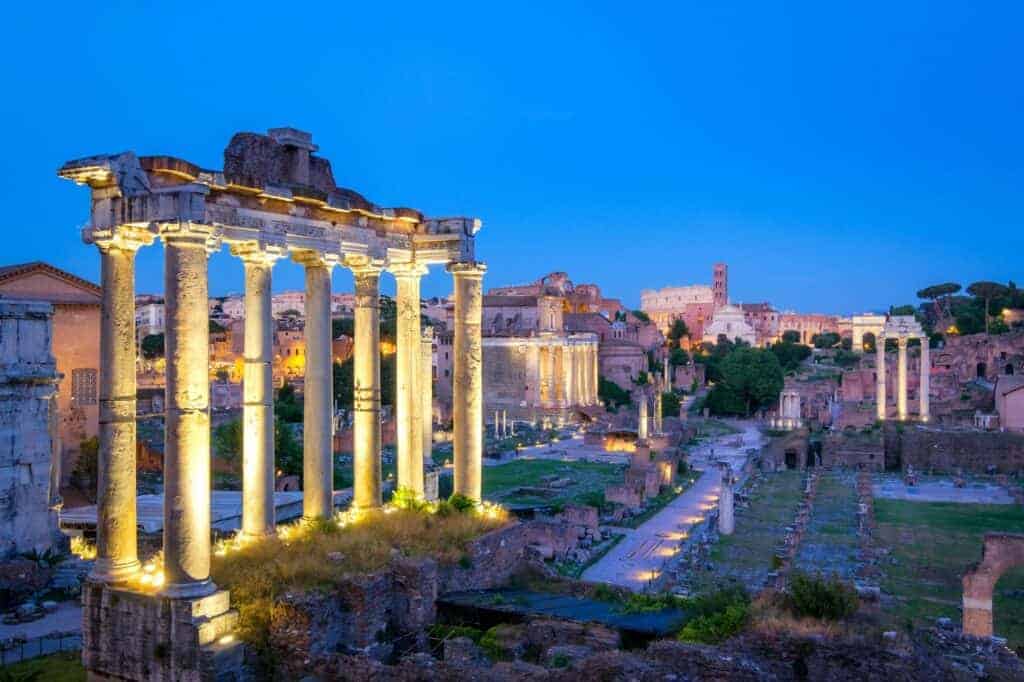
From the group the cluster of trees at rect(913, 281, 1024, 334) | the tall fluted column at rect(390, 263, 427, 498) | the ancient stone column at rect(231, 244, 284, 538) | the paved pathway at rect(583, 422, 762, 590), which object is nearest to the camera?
the ancient stone column at rect(231, 244, 284, 538)

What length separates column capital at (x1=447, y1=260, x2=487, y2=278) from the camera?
15227 millimetres

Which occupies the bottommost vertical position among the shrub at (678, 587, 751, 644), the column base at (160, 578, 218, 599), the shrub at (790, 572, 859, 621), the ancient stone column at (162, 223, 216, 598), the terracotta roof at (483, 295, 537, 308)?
the shrub at (678, 587, 751, 644)

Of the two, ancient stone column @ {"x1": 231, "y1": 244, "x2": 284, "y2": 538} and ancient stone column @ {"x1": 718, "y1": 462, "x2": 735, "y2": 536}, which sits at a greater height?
ancient stone column @ {"x1": 231, "y1": 244, "x2": 284, "y2": 538}

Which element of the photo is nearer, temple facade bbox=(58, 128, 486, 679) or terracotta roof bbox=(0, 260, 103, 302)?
temple facade bbox=(58, 128, 486, 679)

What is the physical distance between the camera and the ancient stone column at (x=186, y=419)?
10227 mm

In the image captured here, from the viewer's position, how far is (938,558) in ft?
75.4

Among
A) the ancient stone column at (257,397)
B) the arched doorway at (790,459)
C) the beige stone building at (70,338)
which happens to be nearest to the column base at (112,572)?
the ancient stone column at (257,397)

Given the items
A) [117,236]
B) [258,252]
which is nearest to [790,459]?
[258,252]

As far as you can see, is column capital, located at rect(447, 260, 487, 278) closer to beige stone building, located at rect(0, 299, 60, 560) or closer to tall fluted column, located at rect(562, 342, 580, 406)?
beige stone building, located at rect(0, 299, 60, 560)

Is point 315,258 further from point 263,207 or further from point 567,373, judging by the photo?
point 567,373

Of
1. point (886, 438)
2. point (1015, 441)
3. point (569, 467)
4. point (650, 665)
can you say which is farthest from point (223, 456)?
point (1015, 441)

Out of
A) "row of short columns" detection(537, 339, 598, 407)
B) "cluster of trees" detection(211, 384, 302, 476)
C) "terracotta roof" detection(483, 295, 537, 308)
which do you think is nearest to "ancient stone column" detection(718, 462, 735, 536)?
"cluster of trees" detection(211, 384, 302, 476)

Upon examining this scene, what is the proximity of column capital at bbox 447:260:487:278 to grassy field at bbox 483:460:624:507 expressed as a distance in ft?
52.3

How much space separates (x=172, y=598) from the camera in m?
10.0
